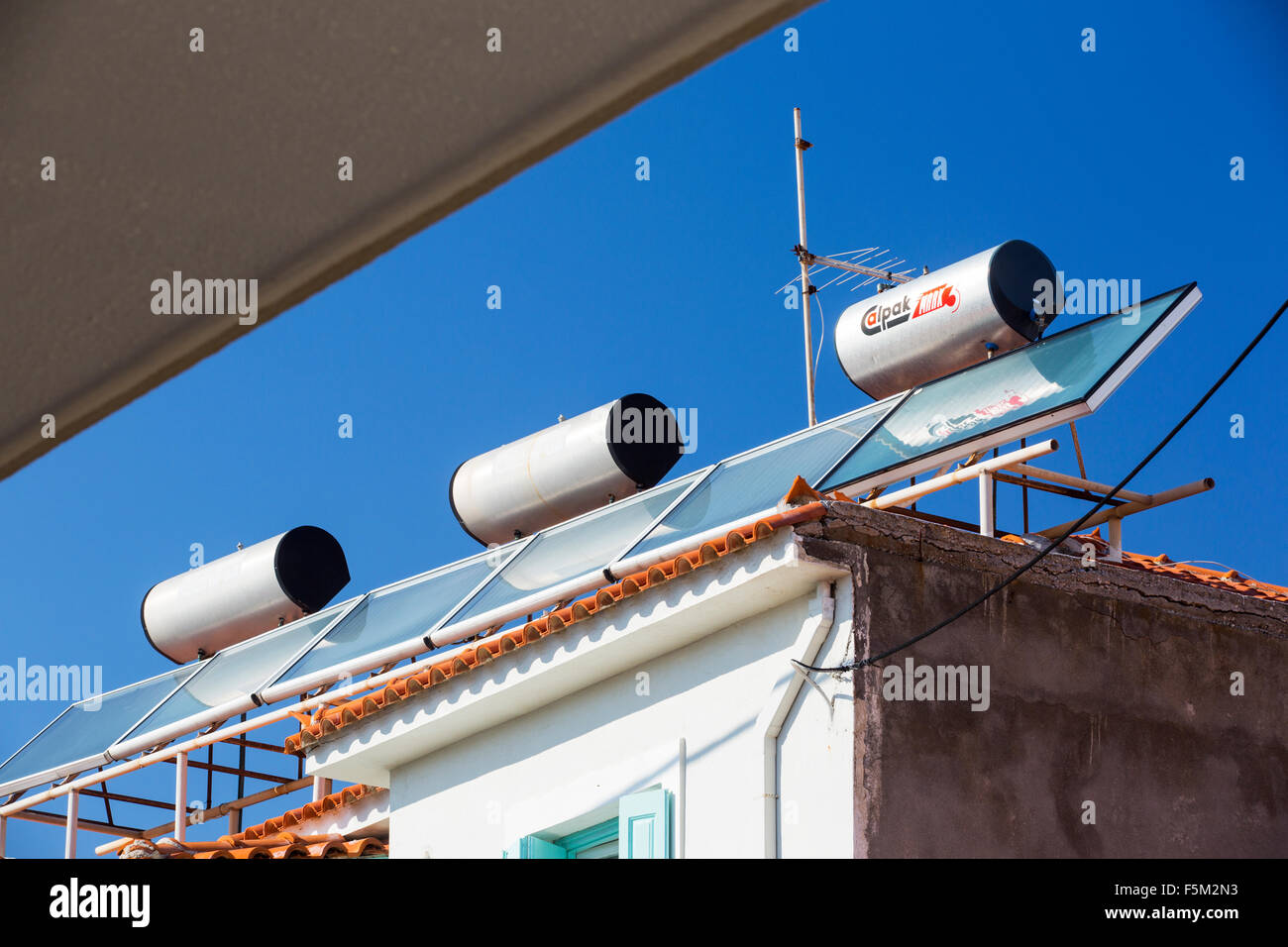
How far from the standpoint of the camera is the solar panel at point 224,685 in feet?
43.9

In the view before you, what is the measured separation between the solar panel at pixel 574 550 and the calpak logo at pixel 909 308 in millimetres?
2287

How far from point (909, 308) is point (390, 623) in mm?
4646

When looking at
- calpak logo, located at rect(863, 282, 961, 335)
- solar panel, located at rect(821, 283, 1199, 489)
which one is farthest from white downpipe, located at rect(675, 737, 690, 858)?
calpak logo, located at rect(863, 282, 961, 335)

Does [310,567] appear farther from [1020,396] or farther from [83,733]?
[1020,396]

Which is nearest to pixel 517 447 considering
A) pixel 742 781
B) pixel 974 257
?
pixel 974 257

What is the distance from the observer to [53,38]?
153cm

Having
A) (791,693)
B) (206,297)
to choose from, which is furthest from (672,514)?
(206,297)

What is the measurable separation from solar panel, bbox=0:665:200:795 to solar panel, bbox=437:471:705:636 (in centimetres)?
427

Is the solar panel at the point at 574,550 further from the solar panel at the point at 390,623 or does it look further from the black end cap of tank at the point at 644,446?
the black end cap of tank at the point at 644,446

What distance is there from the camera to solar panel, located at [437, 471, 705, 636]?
11211 millimetres

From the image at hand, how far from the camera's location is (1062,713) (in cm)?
912

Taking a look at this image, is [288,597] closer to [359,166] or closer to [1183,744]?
[1183,744]
